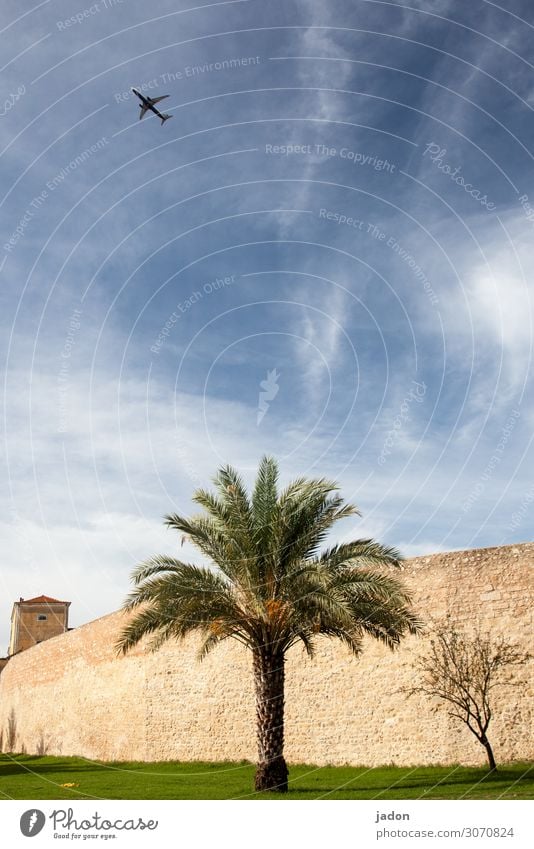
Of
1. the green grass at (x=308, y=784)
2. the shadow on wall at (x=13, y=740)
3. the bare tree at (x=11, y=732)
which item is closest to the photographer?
the green grass at (x=308, y=784)

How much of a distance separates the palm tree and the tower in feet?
148

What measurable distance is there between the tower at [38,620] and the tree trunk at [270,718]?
45.5 meters

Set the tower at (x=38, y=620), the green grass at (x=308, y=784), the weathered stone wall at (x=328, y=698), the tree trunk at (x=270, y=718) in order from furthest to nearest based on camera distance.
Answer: the tower at (x=38, y=620), the weathered stone wall at (x=328, y=698), the tree trunk at (x=270, y=718), the green grass at (x=308, y=784)

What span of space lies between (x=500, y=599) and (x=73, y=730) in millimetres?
18706

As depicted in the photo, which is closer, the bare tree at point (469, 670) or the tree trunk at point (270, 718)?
the tree trunk at point (270, 718)

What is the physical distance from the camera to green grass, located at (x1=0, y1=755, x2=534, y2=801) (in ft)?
40.4

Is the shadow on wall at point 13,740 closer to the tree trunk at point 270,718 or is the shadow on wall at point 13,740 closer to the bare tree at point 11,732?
A: the bare tree at point 11,732

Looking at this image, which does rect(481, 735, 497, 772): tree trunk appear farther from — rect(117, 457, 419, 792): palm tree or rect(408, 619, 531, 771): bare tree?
rect(117, 457, 419, 792): palm tree

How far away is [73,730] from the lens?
2794cm

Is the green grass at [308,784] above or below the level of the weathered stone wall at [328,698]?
below

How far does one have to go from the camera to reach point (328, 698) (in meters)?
18.0

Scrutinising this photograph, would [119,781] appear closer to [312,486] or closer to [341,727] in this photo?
[341,727]

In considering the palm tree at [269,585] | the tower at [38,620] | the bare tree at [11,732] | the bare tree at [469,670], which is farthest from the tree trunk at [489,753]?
the tower at [38,620]

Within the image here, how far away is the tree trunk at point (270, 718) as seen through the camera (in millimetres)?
12523
